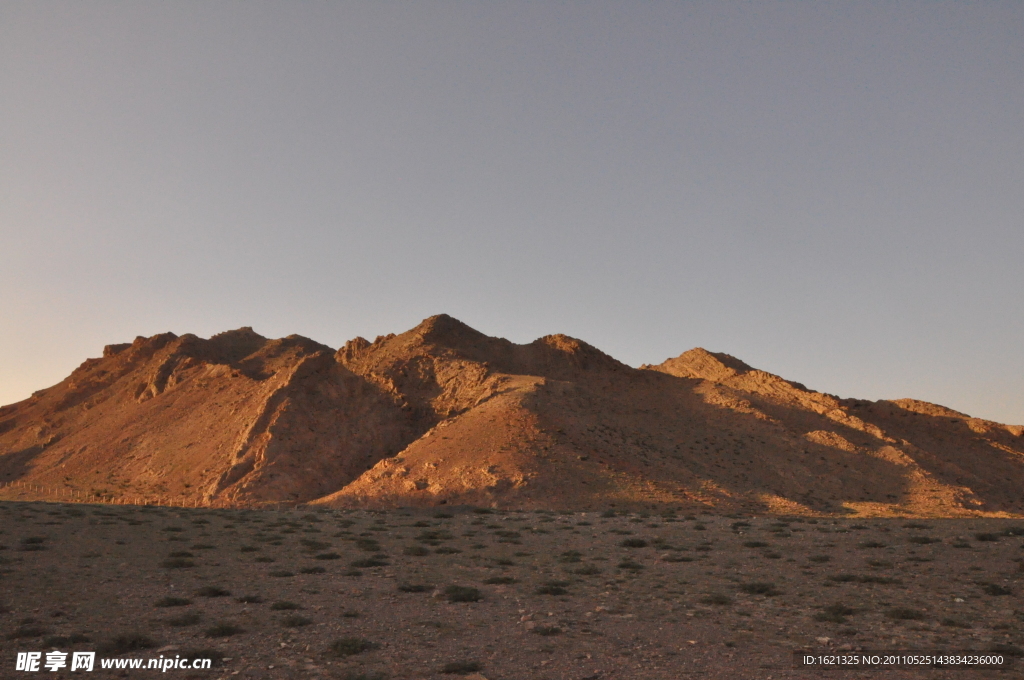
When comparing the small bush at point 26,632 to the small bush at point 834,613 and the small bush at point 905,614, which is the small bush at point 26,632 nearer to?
the small bush at point 834,613

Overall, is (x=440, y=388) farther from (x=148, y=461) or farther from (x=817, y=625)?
(x=817, y=625)

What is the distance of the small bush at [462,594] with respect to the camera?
48.6ft

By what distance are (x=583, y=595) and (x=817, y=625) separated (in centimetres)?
478

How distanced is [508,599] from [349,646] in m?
4.67

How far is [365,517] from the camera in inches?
1324

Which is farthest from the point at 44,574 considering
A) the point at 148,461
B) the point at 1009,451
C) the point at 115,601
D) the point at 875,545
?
the point at 1009,451

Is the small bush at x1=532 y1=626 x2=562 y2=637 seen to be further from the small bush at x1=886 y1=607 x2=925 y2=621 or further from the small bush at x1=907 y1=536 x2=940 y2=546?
the small bush at x1=907 y1=536 x2=940 y2=546

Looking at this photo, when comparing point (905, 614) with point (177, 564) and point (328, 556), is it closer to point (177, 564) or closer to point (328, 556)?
point (328, 556)

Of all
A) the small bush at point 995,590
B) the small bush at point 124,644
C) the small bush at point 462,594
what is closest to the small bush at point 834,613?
the small bush at point 995,590

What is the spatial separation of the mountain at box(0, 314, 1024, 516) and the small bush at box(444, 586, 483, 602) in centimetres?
2445

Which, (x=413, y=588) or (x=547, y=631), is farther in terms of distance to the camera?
(x=413, y=588)

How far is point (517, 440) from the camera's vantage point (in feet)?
154

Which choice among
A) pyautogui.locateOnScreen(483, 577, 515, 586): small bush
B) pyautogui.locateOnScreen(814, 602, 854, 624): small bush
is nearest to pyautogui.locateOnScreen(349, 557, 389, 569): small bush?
pyautogui.locateOnScreen(483, 577, 515, 586): small bush

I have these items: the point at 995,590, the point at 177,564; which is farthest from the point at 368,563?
the point at 995,590
